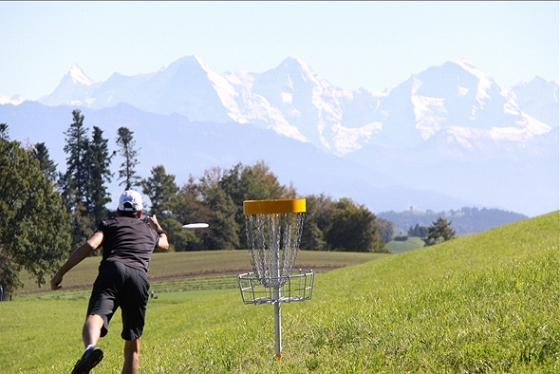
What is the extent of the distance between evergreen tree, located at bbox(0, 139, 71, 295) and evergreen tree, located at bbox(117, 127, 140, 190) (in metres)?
45.9

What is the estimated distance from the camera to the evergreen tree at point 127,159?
11031 cm

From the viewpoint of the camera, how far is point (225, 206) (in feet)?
373

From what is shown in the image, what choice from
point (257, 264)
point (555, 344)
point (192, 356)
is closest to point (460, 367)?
point (555, 344)

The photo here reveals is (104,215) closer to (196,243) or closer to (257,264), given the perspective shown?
(196,243)

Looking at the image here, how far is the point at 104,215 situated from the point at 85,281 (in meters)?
33.9

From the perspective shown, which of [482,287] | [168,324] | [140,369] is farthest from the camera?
[168,324]

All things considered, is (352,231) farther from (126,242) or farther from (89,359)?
(89,359)

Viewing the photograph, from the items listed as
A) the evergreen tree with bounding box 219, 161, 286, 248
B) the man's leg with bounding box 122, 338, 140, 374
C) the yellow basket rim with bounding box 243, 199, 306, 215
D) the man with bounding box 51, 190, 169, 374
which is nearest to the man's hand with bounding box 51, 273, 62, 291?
the man with bounding box 51, 190, 169, 374

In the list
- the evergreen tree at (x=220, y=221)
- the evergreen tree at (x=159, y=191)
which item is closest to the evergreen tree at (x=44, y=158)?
the evergreen tree at (x=159, y=191)

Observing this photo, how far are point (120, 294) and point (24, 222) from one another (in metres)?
55.0

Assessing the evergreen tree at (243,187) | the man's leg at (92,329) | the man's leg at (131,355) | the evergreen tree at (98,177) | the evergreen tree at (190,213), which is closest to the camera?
the man's leg at (92,329)

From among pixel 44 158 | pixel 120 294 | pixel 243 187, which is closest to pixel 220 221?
pixel 243 187

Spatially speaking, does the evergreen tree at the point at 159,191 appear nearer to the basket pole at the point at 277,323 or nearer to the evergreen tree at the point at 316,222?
the evergreen tree at the point at 316,222

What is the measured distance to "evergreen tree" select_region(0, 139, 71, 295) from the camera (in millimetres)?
61594
